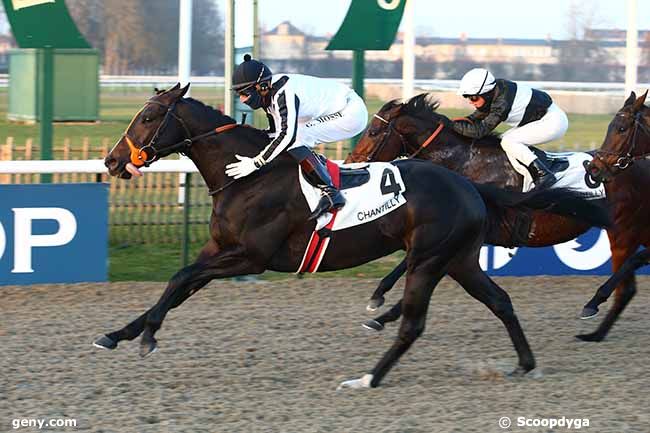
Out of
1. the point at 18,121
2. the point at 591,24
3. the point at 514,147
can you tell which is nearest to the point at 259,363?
the point at 514,147

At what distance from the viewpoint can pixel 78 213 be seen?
301 inches

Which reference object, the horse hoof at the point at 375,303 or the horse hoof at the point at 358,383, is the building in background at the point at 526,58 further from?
the horse hoof at the point at 358,383

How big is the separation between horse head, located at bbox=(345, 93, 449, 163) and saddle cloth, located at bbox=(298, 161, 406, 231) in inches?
61.6

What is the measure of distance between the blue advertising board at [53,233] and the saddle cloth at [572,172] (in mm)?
2907

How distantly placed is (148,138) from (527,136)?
2.52 metres

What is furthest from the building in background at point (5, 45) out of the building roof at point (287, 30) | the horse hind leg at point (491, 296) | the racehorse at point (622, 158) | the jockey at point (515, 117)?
the horse hind leg at point (491, 296)

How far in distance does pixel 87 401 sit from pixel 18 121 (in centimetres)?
1621

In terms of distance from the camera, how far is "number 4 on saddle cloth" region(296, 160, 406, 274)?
5.32m

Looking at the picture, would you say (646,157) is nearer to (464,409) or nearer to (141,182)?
(464,409)

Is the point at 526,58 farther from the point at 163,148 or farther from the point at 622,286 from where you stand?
the point at 163,148

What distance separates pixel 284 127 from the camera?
5336mm

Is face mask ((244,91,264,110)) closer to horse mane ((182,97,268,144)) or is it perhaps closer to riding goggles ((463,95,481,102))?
horse mane ((182,97,268,144))

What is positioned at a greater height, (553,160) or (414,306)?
(553,160)

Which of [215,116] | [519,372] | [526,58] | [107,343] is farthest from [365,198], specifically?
[526,58]
